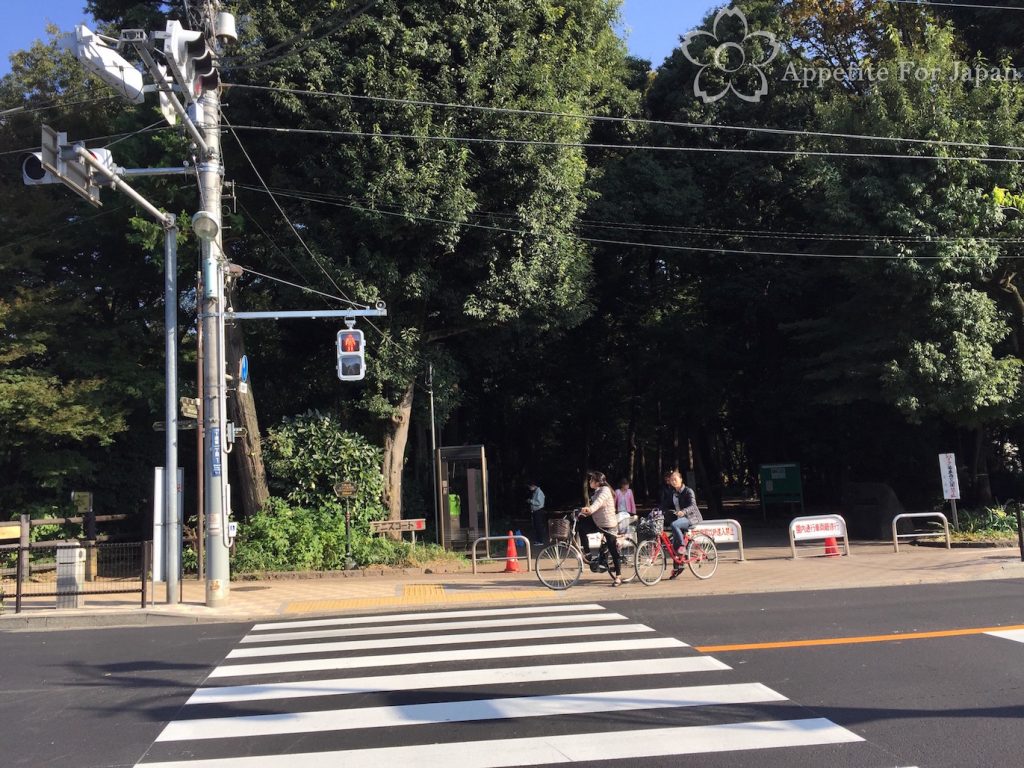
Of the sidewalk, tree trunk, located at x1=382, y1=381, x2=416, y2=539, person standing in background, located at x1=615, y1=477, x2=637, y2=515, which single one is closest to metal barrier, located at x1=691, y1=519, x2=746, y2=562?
the sidewalk

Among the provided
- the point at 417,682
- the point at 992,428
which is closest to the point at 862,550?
the point at 992,428

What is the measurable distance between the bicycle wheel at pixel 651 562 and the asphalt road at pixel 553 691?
8.16ft

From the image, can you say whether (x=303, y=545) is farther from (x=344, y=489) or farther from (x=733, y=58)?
(x=733, y=58)

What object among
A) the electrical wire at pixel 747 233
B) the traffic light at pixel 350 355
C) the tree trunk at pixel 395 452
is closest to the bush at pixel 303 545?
the tree trunk at pixel 395 452

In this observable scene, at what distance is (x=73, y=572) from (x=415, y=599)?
5.66 meters

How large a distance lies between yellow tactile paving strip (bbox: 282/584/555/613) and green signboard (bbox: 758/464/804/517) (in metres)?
16.5

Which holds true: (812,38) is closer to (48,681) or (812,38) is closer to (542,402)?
(542,402)

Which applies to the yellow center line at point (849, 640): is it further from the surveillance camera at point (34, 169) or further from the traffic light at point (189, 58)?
the surveillance camera at point (34, 169)

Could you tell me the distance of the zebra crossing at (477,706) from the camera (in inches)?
230

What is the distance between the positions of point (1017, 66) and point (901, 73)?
721 cm

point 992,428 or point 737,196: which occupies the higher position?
point 737,196

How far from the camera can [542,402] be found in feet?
120

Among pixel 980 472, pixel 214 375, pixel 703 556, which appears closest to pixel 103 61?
pixel 214 375

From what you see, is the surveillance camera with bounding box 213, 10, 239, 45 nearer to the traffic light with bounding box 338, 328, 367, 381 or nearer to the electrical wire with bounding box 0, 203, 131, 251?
the traffic light with bounding box 338, 328, 367, 381
